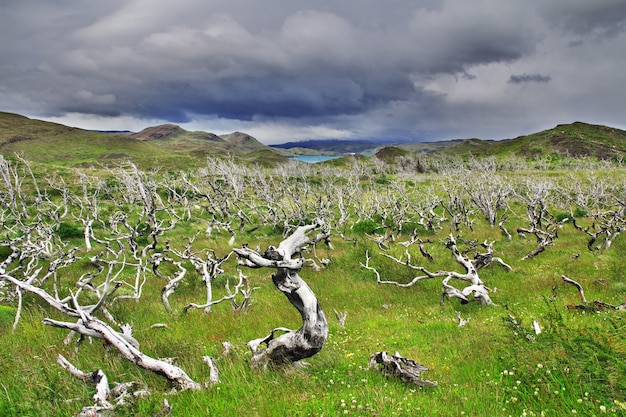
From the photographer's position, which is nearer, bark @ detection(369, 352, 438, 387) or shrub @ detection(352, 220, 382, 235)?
bark @ detection(369, 352, 438, 387)

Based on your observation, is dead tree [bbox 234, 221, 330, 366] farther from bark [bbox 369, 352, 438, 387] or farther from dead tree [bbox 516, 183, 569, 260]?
dead tree [bbox 516, 183, 569, 260]

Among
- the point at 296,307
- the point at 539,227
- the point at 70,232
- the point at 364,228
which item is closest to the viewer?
the point at 296,307

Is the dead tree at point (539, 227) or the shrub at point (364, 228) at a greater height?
the dead tree at point (539, 227)

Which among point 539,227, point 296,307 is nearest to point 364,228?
point 539,227

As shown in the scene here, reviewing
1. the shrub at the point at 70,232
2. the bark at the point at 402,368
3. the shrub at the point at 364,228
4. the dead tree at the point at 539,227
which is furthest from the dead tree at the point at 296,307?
the shrub at the point at 70,232

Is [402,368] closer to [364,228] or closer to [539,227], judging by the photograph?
[364,228]

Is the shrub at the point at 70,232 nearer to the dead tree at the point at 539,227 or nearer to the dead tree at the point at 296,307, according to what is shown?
the dead tree at the point at 296,307

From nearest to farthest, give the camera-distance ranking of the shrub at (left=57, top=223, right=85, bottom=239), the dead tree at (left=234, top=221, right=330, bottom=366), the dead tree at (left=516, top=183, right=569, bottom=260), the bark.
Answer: the dead tree at (left=234, top=221, right=330, bottom=366)
the bark
the dead tree at (left=516, top=183, right=569, bottom=260)
the shrub at (left=57, top=223, right=85, bottom=239)

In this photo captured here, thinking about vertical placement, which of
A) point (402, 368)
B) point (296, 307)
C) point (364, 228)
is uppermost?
point (296, 307)

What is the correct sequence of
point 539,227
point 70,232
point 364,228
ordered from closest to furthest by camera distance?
point 539,227 → point 70,232 → point 364,228

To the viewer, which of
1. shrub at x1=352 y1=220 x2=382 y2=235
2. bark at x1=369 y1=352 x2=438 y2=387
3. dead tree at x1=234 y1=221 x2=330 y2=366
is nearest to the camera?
dead tree at x1=234 y1=221 x2=330 y2=366

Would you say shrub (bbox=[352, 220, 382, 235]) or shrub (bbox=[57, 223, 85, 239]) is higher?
shrub (bbox=[352, 220, 382, 235])

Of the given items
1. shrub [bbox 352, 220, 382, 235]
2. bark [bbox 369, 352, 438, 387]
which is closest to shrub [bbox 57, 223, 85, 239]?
shrub [bbox 352, 220, 382, 235]

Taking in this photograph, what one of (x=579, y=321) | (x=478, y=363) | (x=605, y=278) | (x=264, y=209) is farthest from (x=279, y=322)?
(x=264, y=209)
